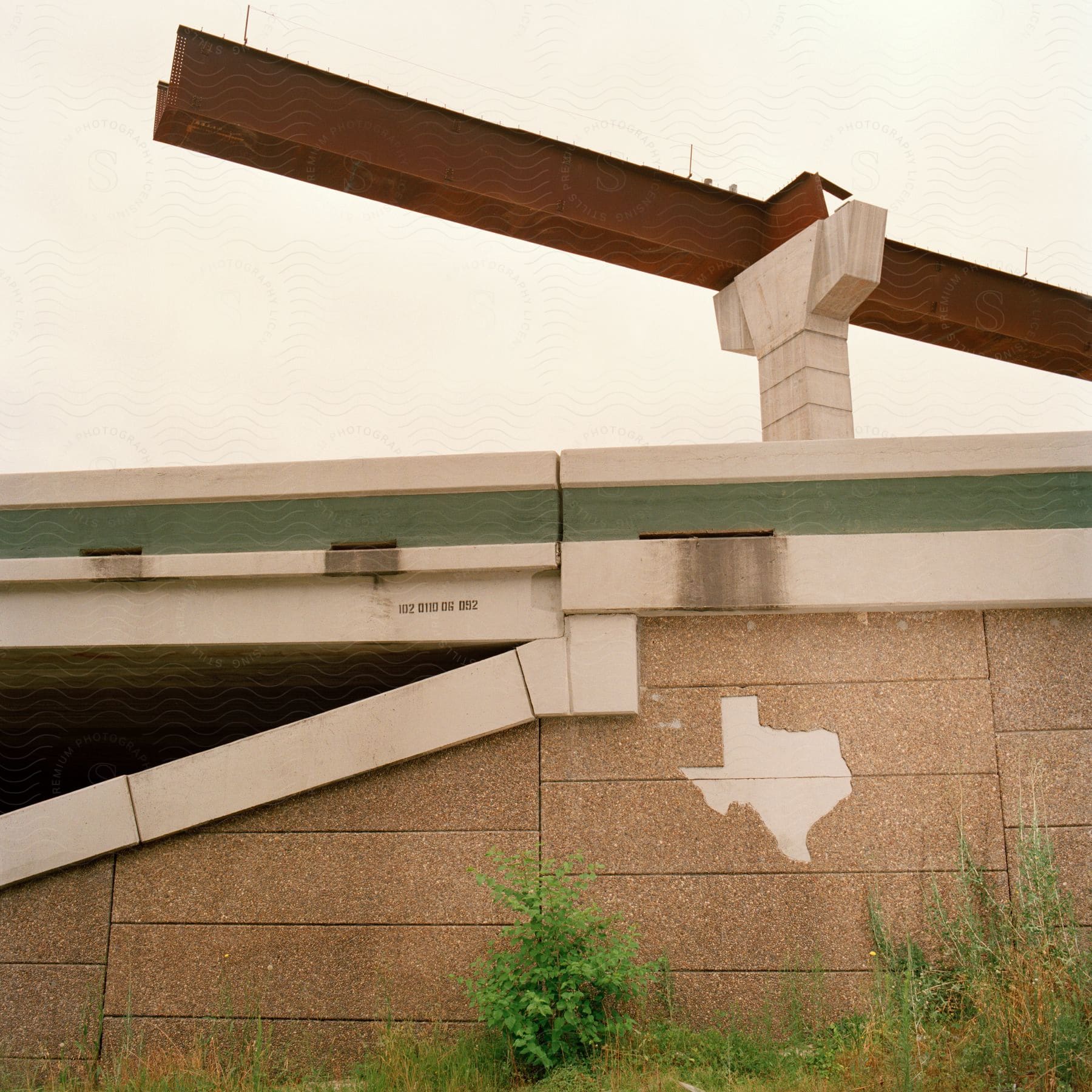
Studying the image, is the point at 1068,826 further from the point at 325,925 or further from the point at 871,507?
the point at 325,925

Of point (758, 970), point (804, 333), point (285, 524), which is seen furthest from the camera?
point (804, 333)

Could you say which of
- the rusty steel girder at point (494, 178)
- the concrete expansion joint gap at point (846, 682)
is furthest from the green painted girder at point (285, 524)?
the rusty steel girder at point (494, 178)

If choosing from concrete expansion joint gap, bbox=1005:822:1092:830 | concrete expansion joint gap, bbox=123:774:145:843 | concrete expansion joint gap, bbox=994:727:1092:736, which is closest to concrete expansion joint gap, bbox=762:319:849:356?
concrete expansion joint gap, bbox=994:727:1092:736

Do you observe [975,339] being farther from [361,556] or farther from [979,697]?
[361,556]

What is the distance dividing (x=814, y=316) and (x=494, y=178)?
12.8ft

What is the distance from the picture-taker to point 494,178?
420 inches

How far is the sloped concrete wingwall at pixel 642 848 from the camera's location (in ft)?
18.0

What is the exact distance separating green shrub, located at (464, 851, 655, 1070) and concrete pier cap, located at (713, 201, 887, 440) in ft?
20.1

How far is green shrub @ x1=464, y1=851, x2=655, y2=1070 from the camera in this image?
4684 millimetres

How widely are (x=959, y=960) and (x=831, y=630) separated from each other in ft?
6.37

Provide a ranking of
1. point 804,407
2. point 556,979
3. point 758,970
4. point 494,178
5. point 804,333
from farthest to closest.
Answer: point 494,178, point 804,333, point 804,407, point 758,970, point 556,979

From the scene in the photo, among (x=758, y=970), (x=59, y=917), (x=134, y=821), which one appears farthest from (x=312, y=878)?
(x=758, y=970)

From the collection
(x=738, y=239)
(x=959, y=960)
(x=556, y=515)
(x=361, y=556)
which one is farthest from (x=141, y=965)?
(x=738, y=239)

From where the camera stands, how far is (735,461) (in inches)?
235
